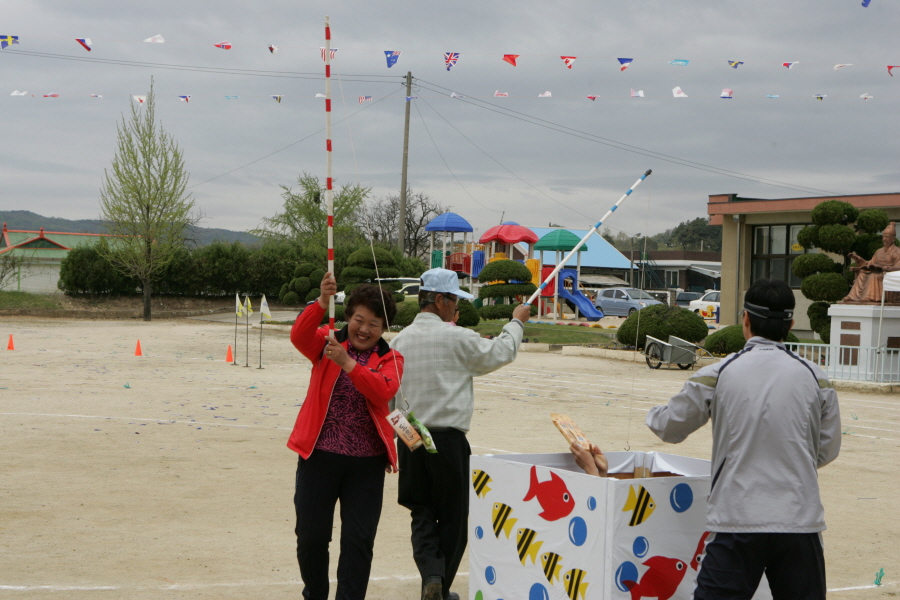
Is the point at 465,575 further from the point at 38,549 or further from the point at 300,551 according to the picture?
the point at 38,549

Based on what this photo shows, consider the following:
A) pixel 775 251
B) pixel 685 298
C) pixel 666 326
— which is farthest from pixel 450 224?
pixel 666 326

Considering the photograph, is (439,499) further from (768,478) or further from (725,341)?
(725,341)

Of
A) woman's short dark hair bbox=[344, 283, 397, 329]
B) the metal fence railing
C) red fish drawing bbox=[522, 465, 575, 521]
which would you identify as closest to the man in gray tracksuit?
red fish drawing bbox=[522, 465, 575, 521]

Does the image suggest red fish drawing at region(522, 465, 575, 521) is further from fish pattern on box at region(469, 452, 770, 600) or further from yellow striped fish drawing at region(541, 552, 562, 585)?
yellow striped fish drawing at region(541, 552, 562, 585)

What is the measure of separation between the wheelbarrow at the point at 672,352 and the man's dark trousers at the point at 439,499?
1653cm

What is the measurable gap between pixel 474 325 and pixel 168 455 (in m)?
20.7

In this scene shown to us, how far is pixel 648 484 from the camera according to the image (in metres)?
3.31

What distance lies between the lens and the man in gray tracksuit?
10.00ft

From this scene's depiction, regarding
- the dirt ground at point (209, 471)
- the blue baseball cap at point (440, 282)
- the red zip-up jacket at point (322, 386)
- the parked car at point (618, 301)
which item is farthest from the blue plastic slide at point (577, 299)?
the red zip-up jacket at point (322, 386)

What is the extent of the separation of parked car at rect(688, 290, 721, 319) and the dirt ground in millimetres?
23389

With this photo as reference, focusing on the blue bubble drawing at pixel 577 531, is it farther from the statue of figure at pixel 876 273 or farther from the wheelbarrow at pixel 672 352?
the statue of figure at pixel 876 273

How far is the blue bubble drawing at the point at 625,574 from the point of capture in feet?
10.6

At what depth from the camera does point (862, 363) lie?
18312 mm

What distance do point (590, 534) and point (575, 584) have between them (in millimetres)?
222
